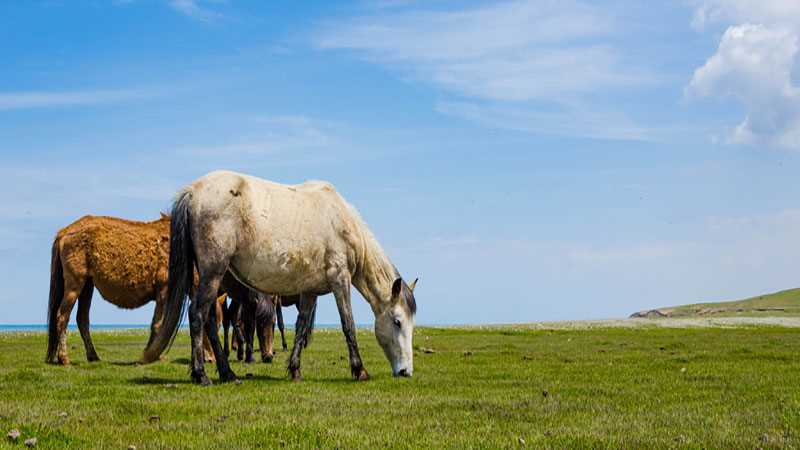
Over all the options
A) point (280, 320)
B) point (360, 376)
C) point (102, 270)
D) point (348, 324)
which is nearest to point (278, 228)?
point (348, 324)

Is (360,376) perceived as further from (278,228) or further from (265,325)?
(265,325)

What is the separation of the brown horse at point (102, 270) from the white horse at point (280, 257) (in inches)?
178

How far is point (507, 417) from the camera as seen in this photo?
351 inches

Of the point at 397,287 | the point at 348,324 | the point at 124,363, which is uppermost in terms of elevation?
the point at 397,287

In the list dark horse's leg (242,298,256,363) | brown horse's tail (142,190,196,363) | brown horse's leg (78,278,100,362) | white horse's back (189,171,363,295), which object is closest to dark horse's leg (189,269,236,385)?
brown horse's tail (142,190,196,363)

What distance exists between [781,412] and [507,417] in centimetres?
348

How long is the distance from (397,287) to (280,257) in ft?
7.54

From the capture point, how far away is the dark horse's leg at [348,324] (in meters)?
13.5

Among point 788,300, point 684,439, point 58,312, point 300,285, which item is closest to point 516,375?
point 300,285

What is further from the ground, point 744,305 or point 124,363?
point 744,305

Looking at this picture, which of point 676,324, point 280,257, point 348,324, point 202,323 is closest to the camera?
point 202,323

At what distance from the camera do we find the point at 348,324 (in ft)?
44.9

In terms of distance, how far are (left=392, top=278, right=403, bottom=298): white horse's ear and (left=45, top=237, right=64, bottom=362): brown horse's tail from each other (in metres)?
8.16

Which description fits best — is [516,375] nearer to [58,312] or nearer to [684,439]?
[684,439]
